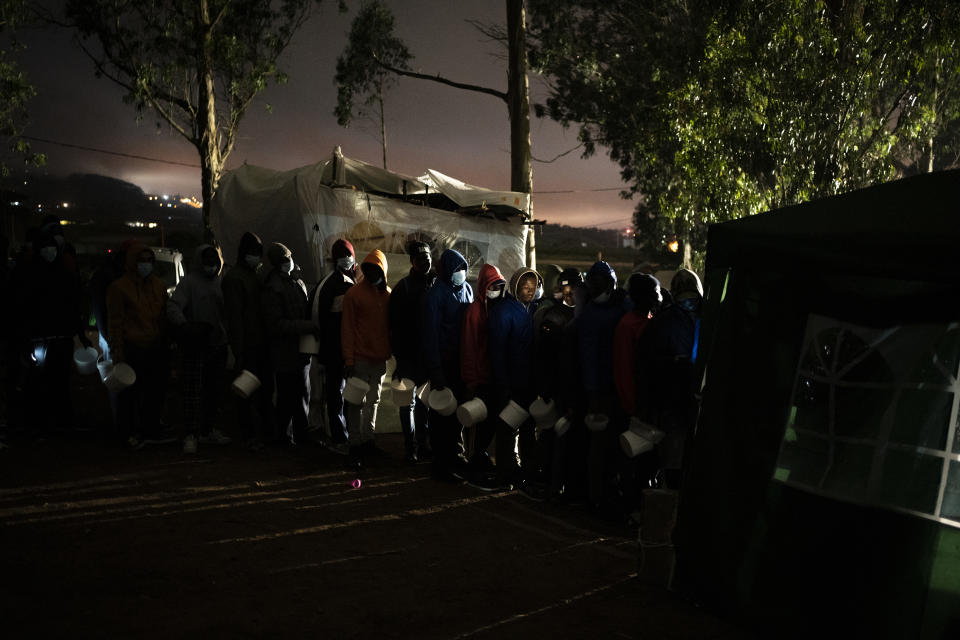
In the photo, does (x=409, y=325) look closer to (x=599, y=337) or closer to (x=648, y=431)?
(x=599, y=337)

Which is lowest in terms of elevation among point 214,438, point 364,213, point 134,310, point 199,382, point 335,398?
point 214,438

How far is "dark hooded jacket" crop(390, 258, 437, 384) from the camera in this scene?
24.1 ft

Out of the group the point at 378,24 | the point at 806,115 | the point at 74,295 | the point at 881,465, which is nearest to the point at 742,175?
the point at 806,115

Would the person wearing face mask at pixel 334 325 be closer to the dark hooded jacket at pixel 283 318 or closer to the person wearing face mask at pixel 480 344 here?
the dark hooded jacket at pixel 283 318

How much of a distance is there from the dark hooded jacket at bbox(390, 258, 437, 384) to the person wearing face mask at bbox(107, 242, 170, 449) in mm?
2405

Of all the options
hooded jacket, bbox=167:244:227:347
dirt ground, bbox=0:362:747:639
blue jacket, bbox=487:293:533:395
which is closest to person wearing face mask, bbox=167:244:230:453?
hooded jacket, bbox=167:244:227:347

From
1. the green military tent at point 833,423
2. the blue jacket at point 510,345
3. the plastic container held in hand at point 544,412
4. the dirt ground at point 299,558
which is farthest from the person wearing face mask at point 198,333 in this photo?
the green military tent at point 833,423

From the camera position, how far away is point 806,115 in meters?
9.64

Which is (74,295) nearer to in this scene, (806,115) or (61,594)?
(61,594)

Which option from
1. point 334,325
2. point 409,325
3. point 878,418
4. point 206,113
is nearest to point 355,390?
point 409,325

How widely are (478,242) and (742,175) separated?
144 inches

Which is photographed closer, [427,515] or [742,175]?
[427,515]

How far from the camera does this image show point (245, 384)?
7.53m

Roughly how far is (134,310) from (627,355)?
4.86 m
